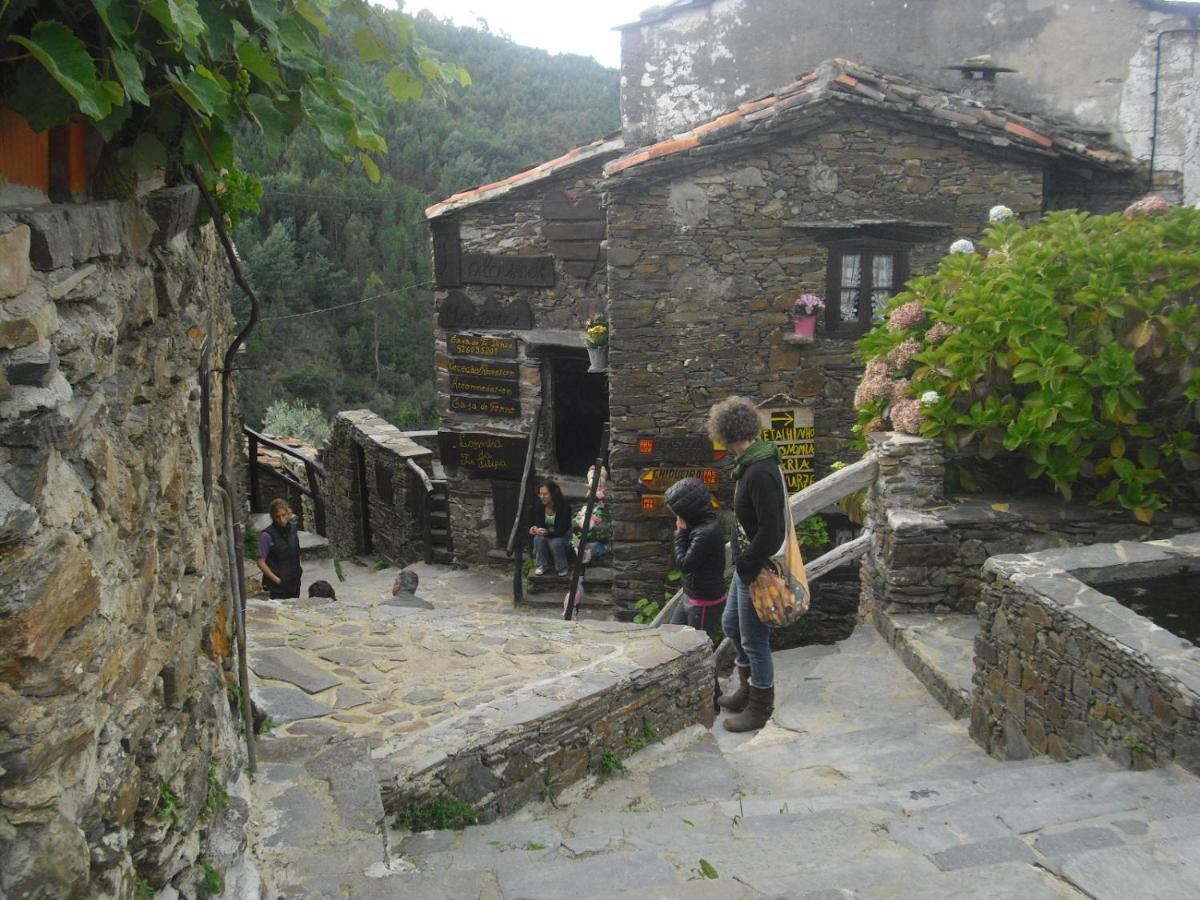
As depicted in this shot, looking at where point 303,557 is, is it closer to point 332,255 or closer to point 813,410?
point 813,410

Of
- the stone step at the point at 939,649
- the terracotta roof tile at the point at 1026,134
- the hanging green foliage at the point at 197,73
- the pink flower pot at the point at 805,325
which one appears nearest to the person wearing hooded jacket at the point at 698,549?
the stone step at the point at 939,649

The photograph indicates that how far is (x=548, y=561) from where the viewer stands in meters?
11.8

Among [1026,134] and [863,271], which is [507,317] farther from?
[1026,134]

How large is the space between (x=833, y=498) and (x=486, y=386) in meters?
5.61

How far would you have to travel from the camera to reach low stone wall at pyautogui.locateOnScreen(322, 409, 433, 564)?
14.8 meters

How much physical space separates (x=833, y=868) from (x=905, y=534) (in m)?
3.74

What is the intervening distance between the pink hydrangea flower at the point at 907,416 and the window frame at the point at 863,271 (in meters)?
2.55

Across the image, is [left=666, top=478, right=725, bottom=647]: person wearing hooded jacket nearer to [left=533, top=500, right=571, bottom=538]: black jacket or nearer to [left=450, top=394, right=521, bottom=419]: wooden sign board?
[left=533, top=500, right=571, bottom=538]: black jacket

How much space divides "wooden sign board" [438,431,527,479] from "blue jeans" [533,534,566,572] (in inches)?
41.6

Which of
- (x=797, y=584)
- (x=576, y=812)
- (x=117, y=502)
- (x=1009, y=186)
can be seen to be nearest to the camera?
(x=117, y=502)

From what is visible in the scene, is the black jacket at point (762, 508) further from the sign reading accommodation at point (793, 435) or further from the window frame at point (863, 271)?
the window frame at point (863, 271)

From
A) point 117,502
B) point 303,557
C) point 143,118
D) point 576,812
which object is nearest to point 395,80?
point 143,118

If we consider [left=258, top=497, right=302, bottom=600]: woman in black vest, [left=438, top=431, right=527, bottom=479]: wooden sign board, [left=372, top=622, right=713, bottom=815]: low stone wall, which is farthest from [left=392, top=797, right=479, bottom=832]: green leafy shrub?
[left=438, top=431, right=527, bottom=479]: wooden sign board

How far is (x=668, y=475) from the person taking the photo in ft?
33.6
